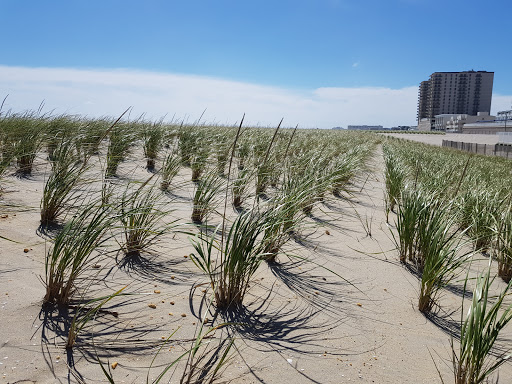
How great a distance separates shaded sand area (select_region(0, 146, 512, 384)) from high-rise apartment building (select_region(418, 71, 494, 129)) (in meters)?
123

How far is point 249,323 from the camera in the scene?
1.76m

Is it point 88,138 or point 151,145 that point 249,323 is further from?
point 151,145

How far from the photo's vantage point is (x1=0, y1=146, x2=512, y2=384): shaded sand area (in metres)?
1.42

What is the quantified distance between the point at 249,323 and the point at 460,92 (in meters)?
134

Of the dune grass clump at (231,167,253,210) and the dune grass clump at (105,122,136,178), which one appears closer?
the dune grass clump at (231,167,253,210)

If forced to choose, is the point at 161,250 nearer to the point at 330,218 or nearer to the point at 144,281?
the point at 144,281

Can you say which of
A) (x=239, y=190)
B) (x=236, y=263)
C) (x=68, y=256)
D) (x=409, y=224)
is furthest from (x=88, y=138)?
(x=409, y=224)

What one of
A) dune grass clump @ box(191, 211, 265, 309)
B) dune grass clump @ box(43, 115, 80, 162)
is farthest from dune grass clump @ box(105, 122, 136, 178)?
dune grass clump @ box(191, 211, 265, 309)

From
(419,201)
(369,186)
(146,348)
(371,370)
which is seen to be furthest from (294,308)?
(369,186)

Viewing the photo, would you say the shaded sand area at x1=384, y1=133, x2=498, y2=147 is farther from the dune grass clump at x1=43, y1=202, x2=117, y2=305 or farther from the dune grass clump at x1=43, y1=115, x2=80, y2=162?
the dune grass clump at x1=43, y1=202, x2=117, y2=305

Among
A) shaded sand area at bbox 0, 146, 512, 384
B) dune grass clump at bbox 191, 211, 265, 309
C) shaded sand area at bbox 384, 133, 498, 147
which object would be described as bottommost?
shaded sand area at bbox 0, 146, 512, 384

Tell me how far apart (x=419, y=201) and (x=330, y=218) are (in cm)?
108

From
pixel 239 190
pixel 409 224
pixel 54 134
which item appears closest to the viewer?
pixel 409 224

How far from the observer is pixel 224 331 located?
167 cm
